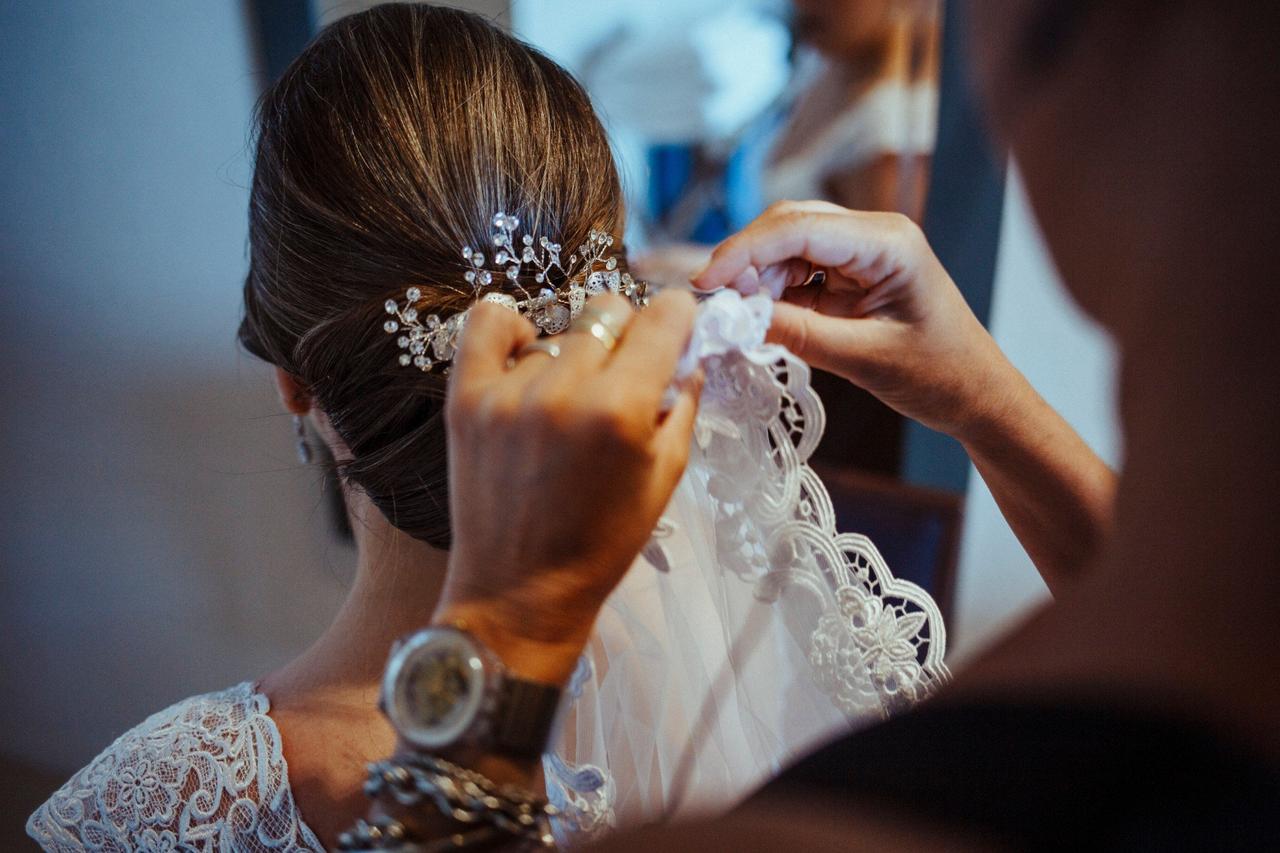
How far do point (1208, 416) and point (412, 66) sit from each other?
638 millimetres

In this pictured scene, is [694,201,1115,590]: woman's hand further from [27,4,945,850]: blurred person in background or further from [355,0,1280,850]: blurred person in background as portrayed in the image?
[355,0,1280,850]: blurred person in background

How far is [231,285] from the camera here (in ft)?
4.47

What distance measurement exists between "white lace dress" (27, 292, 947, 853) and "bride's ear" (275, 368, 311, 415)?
0.96ft

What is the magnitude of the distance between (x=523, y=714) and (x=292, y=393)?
49 cm

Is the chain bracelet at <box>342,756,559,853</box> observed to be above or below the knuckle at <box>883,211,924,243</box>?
below

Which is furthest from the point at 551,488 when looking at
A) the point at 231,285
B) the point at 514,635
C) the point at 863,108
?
the point at 863,108

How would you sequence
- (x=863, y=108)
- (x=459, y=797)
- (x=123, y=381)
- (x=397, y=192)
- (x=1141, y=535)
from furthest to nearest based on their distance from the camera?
(x=863, y=108), (x=123, y=381), (x=397, y=192), (x=459, y=797), (x=1141, y=535)

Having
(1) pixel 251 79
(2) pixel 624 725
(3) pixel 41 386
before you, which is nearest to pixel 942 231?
(2) pixel 624 725

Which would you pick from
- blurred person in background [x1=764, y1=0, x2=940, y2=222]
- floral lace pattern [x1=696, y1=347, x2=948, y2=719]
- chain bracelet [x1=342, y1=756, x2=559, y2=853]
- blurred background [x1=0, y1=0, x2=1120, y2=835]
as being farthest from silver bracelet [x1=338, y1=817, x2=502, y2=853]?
blurred person in background [x1=764, y1=0, x2=940, y2=222]

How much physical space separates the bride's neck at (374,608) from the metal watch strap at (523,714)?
1.23 feet

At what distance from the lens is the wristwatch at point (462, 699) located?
1.40 ft

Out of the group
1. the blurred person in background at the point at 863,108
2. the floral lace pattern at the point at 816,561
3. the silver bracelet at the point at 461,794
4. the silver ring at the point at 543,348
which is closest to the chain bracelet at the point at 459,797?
the silver bracelet at the point at 461,794

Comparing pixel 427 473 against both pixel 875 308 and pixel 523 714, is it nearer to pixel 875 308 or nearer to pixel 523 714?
pixel 523 714

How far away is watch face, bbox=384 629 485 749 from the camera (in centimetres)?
Answer: 43
